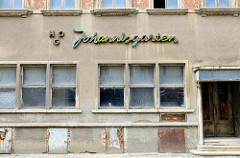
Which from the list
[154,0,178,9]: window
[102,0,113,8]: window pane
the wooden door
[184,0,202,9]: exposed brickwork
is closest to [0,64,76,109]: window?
[102,0,113,8]: window pane

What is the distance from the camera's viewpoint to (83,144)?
9008 mm

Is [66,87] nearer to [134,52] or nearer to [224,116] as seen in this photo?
[134,52]

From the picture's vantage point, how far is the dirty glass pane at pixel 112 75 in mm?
9461

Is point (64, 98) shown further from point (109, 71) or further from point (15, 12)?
point (15, 12)

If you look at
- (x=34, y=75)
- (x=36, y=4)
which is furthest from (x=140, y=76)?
(x=36, y=4)

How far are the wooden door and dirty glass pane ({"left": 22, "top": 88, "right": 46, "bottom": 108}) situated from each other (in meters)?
6.15

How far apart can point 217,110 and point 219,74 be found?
2.19 m

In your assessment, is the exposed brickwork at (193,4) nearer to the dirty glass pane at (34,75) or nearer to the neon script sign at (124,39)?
the neon script sign at (124,39)

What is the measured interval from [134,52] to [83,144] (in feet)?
11.9

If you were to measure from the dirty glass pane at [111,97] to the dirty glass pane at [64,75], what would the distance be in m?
1.19

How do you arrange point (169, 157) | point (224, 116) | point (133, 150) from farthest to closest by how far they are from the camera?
point (224, 116) → point (133, 150) → point (169, 157)

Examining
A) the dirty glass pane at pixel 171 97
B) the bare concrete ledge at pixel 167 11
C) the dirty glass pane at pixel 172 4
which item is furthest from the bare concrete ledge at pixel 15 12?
the dirty glass pane at pixel 171 97

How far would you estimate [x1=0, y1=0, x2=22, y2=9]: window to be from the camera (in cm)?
969

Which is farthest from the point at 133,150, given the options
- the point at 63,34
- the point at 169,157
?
the point at 63,34
